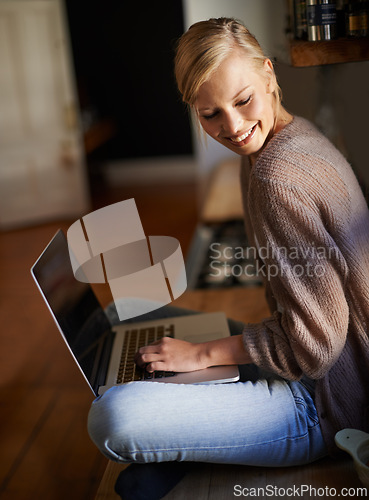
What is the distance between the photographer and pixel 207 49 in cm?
77

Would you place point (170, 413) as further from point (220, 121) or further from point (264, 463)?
point (220, 121)

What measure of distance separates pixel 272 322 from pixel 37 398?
47 cm

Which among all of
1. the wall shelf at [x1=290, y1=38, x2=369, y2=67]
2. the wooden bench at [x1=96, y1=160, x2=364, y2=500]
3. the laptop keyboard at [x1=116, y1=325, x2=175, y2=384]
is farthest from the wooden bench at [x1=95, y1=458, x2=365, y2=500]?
the wall shelf at [x1=290, y1=38, x2=369, y2=67]

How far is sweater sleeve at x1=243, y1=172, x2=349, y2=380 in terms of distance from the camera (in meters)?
0.78

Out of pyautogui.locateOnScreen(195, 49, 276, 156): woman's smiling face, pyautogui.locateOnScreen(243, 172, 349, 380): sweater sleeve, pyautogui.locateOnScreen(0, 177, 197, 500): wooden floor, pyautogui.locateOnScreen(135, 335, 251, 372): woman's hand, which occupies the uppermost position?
pyautogui.locateOnScreen(195, 49, 276, 156): woman's smiling face

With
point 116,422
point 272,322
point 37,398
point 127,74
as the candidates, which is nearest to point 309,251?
point 272,322

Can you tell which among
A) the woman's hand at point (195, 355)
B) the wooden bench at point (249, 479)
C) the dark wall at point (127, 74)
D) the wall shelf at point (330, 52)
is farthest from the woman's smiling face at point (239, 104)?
the dark wall at point (127, 74)

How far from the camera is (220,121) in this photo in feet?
2.70

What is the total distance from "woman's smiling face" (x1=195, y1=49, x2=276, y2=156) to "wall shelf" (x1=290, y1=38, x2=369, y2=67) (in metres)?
0.18

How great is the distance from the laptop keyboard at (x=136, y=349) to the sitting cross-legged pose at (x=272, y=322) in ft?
0.13

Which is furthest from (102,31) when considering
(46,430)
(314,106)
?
(46,430)

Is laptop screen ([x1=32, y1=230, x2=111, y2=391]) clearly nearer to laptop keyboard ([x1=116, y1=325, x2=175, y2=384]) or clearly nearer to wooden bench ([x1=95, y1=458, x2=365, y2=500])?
laptop keyboard ([x1=116, y1=325, x2=175, y2=384])

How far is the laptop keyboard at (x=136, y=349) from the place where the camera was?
93 centimetres

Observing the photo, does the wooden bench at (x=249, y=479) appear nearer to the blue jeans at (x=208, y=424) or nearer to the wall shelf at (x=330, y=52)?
the blue jeans at (x=208, y=424)
